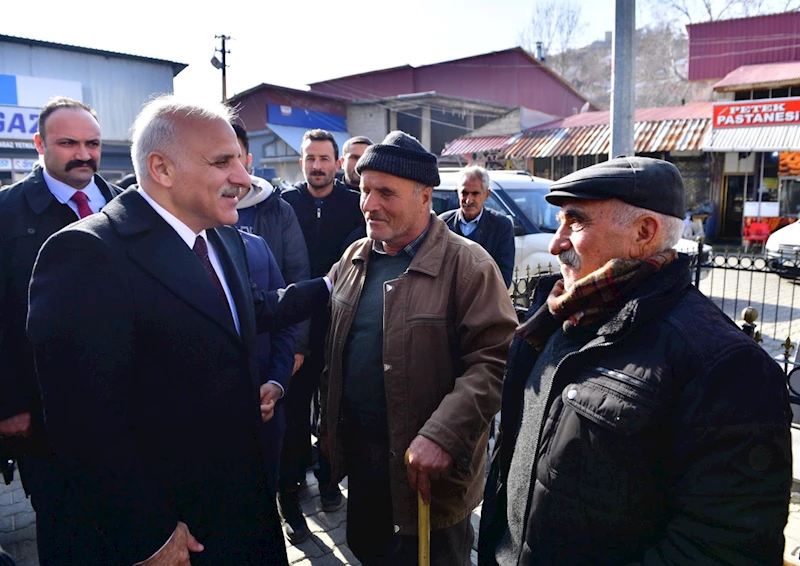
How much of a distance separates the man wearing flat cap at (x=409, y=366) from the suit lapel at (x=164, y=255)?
2.29 ft

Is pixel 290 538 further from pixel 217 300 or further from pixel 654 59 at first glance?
pixel 654 59

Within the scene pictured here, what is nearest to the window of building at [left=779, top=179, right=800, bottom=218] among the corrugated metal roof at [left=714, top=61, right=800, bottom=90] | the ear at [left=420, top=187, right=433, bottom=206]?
the corrugated metal roof at [left=714, top=61, right=800, bottom=90]

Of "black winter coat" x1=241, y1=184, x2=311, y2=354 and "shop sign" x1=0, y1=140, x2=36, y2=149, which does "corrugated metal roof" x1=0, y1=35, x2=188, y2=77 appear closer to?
"shop sign" x1=0, y1=140, x2=36, y2=149

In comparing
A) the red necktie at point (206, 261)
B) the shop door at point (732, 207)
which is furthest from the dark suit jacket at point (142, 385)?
the shop door at point (732, 207)

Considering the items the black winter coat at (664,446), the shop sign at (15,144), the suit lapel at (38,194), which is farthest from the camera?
the shop sign at (15,144)

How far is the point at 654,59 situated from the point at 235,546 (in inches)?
1682

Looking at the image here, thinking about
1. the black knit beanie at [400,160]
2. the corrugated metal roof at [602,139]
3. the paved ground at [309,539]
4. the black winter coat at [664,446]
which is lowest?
the paved ground at [309,539]

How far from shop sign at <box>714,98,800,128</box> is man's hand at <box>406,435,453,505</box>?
17.0m

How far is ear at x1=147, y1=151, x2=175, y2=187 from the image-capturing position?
1715 millimetres

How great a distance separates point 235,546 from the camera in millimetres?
1810

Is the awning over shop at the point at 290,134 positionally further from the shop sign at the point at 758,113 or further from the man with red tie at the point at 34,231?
the man with red tie at the point at 34,231

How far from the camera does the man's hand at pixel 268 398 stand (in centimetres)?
232

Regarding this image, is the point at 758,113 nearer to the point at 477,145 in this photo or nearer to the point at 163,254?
the point at 477,145

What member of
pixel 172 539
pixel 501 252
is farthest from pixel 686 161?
pixel 172 539
